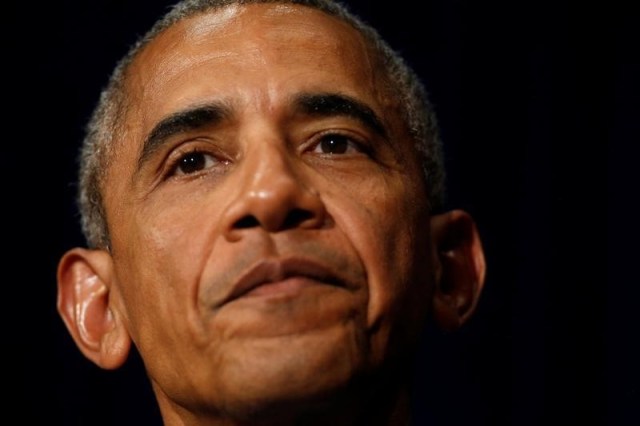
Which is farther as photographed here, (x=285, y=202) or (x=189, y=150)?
(x=189, y=150)

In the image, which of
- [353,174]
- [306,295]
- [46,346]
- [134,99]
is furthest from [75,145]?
[306,295]

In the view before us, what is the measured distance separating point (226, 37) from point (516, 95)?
88 centimetres

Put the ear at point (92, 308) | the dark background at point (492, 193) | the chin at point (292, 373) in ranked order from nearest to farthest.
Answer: the chin at point (292, 373)
the ear at point (92, 308)
the dark background at point (492, 193)

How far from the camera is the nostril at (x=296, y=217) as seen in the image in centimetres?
143

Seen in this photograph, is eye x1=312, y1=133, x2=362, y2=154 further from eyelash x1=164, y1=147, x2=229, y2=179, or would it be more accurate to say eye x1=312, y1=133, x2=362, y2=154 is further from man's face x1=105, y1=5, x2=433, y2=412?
eyelash x1=164, y1=147, x2=229, y2=179

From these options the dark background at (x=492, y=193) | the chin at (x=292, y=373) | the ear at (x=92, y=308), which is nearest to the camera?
the chin at (x=292, y=373)

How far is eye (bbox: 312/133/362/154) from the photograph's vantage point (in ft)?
5.29

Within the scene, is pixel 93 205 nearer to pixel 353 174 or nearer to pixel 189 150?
pixel 189 150

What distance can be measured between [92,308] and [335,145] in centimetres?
56

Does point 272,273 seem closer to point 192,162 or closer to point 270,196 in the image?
point 270,196

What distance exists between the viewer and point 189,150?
1614 mm

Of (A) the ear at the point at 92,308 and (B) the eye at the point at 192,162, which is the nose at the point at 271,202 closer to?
(B) the eye at the point at 192,162

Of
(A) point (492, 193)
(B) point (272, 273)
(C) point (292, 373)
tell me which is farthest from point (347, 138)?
(A) point (492, 193)

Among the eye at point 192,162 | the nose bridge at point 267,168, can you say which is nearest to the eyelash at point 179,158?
the eye at point 192,162
